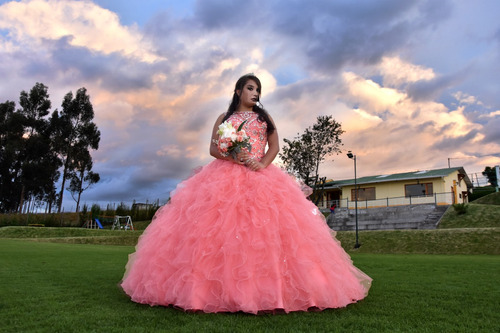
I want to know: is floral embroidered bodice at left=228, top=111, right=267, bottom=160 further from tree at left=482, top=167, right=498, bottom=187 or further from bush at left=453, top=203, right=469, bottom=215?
tree at left=482, top=167, right=498, bottom=187

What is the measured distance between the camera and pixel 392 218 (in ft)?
90.3

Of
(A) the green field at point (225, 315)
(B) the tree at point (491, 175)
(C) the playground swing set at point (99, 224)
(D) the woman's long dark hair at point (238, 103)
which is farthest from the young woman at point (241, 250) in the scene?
(B) the tree at point (491, 175)

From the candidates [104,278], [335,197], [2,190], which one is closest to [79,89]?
[2,190]

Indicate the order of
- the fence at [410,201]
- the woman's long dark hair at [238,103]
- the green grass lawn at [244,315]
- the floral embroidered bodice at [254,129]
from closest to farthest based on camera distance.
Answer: the green grass lawn at [244,315] → the floral embroidered bodice at [254,129] → the woman's long dark hair at [238,103] → the fence at [410,201]

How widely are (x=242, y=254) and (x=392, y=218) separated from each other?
27.2 m

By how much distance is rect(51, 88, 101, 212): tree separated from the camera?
44062mm

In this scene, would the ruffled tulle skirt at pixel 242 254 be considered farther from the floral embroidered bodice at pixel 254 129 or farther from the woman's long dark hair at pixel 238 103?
the woman's long dark hair at pixel 238 103

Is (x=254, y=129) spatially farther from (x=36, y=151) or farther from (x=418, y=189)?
(x=36, y=151)

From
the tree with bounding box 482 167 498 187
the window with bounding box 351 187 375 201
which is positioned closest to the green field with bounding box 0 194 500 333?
the window with bounding box 351 187 375 201

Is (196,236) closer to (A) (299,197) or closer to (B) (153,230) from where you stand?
(B) (153,230)

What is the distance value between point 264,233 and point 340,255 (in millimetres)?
962

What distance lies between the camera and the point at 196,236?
3.17m

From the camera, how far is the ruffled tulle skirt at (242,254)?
9.49 ft

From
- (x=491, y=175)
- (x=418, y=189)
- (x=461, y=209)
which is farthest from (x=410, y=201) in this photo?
(x=491, y=175)
